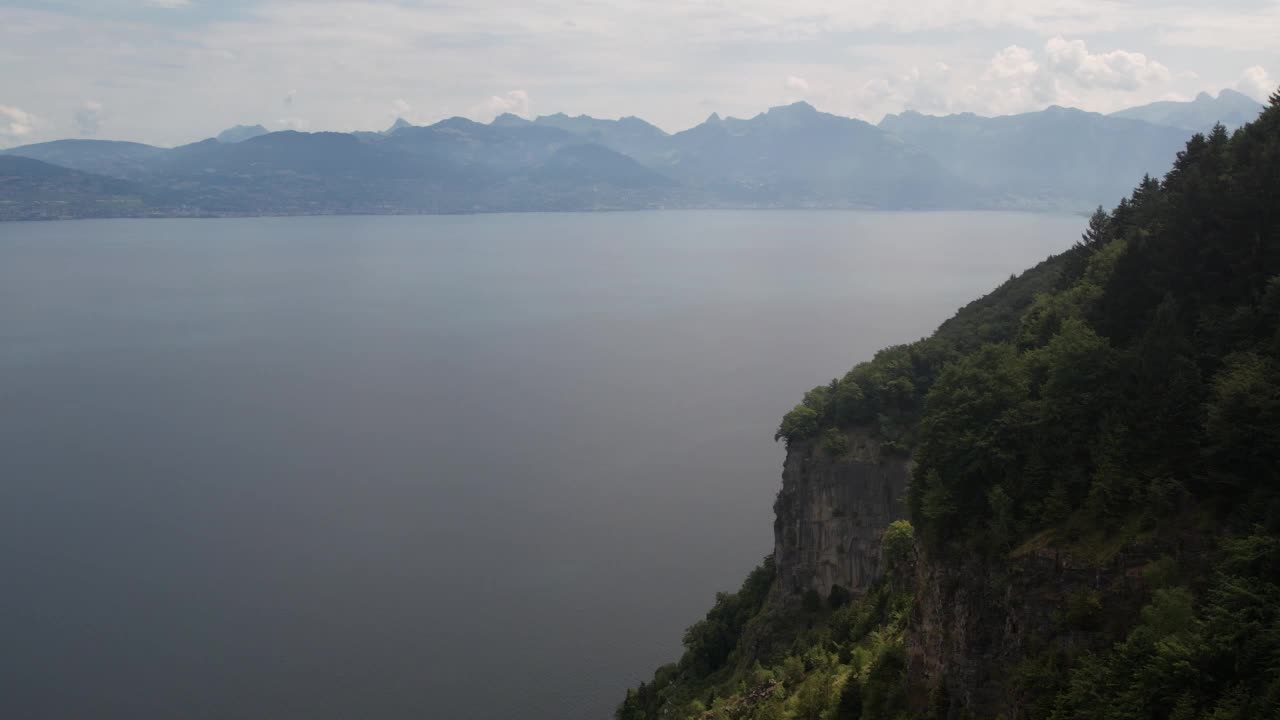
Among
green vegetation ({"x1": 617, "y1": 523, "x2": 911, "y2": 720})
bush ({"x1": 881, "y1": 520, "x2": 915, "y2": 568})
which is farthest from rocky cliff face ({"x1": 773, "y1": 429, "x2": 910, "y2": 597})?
bush ({"x1": 881, "y1": 520, "x2": 915, "y2": 568})

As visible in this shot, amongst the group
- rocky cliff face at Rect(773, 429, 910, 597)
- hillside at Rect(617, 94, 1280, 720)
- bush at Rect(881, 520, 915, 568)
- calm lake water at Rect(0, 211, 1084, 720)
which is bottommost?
calm lake water at Rect(0, 211, 1084, 720)

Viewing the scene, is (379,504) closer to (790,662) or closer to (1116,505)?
(790,662)

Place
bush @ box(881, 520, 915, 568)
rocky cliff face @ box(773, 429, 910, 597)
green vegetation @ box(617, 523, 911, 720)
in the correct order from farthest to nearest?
rocky cliff face @ box(773, 429, 910, 597) → bush @ box(881, 520, 915, 568) → green vegetation @ box(617, 523, 911, 720)

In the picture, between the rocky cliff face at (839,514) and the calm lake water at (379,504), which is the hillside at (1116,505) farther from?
the calm lake water at (379,504)

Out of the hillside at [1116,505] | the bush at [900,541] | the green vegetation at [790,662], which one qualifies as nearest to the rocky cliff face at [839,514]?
the green vegetation at [790,662]

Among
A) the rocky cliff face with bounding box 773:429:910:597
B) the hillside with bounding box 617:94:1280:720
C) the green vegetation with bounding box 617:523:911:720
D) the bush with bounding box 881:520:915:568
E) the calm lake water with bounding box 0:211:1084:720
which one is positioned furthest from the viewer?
the calm lake water with bounding box 0:211:1084:720

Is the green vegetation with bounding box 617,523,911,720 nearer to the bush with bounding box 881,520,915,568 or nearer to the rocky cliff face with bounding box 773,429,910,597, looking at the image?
the bush with bounding box 881,520,915,568

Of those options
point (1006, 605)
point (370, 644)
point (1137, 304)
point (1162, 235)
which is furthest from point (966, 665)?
point (370, 644)

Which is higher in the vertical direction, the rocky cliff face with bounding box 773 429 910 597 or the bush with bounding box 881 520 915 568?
the bush with bounding box 881 520 915 568
